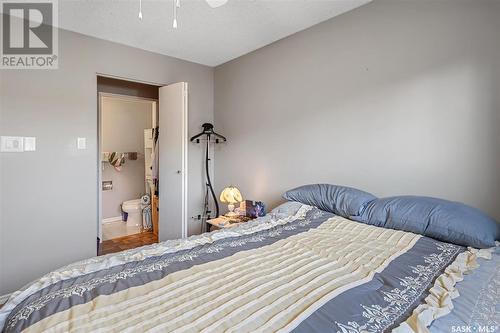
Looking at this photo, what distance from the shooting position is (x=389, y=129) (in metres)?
2.09

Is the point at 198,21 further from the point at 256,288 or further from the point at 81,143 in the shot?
the point at 256,288

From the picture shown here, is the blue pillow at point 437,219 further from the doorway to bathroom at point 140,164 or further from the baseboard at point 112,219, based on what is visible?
the baseboard at point 112,219

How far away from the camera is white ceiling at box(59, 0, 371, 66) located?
7.33ft

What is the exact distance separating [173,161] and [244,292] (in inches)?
98.5

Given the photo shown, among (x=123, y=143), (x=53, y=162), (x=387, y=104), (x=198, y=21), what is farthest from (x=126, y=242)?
(x=387, y=104)

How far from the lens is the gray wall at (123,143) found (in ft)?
16.6

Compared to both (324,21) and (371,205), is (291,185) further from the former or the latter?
(324,21)

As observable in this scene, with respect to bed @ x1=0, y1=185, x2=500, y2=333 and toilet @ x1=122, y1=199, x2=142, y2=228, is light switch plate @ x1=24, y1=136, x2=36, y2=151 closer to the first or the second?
bed @ x1=0, y1=185, x2=500, y2=333

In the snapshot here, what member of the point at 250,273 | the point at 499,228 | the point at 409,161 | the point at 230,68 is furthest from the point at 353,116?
the point at 230,68

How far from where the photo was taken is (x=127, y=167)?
5285 mm

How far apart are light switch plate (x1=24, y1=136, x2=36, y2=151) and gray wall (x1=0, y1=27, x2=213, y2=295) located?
0.16 ft

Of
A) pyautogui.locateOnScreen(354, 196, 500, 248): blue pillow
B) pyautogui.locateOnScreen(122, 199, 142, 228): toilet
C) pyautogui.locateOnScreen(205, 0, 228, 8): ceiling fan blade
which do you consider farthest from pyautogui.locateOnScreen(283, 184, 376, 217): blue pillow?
pyautogui.locateOnScreen(122, 199, 142, 228): toilet

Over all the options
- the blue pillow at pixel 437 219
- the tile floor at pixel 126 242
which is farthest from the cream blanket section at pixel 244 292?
the tile floor at pixel 126 242

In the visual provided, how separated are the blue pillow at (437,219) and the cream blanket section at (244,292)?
14 centimetres
